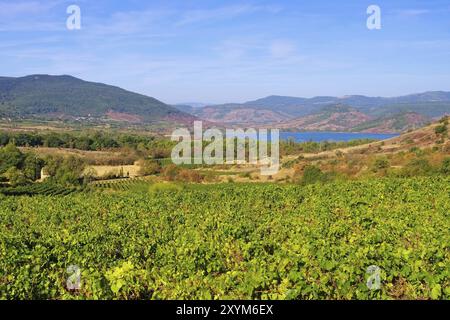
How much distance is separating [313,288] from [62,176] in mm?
80302

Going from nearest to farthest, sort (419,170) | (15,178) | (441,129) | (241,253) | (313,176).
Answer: (241,253)
(419,170)
(313,176)
(15,178)
(441,129)

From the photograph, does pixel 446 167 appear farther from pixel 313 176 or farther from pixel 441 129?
pixel 441 129

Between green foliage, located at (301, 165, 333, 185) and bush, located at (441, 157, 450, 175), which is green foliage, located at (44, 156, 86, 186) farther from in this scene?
bush, located at (441, 157, 450, 175)

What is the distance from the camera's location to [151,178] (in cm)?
9606

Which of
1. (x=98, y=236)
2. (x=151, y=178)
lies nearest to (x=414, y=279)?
(x=98, y=236)

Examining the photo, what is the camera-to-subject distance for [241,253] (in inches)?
558

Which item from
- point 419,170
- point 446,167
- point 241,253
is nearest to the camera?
point 241,253

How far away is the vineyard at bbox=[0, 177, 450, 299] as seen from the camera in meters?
9.81

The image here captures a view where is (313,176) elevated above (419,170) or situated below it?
below

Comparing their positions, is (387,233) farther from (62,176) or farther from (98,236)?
(62,176)

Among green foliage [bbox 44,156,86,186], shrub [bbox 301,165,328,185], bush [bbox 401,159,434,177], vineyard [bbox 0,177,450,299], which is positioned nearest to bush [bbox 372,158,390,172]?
shrub [bbox 301,165,328,185]

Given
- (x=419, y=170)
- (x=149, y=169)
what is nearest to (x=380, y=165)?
(x=419, y=170)

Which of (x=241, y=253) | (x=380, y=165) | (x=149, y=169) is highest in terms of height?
(x=241, y=253)
